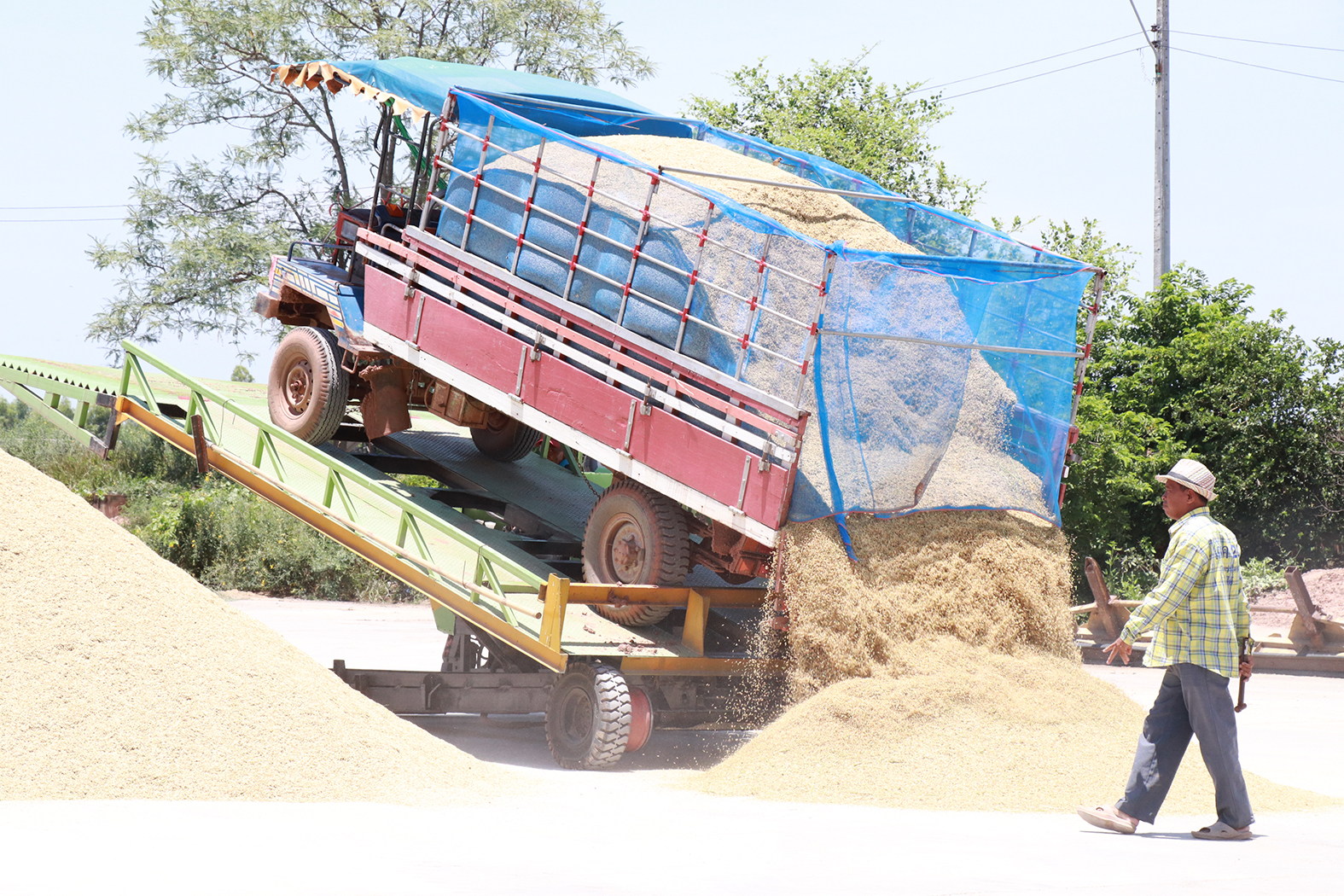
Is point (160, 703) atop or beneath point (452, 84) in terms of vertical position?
beneath

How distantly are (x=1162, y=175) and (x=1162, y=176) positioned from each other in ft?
0.05

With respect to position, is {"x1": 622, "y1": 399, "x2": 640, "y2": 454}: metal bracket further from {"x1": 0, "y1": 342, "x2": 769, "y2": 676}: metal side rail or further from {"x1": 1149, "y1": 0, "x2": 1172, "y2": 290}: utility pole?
{"x1": 1149, "y1": 0, "x2": 1172, "y2": 290}: utility pole

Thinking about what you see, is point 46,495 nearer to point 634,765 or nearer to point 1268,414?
point 634,765

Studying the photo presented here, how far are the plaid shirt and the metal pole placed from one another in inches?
741

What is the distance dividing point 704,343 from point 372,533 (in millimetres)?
2870

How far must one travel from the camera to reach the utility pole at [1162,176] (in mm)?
24000

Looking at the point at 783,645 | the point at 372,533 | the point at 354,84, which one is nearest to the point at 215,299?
the point at 354,84

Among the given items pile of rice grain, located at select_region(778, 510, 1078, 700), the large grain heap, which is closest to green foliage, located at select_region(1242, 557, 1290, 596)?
the large grain heap

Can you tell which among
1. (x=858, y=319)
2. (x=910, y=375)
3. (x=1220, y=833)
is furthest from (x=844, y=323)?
(x=1220, y=833)

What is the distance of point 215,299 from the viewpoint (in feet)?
94.2

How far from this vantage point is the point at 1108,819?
6574mm

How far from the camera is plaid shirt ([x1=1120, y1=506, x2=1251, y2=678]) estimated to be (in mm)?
6512

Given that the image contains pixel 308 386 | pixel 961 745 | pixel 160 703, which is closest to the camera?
pixel 160 703

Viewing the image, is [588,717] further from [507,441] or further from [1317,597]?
[1317,597]
